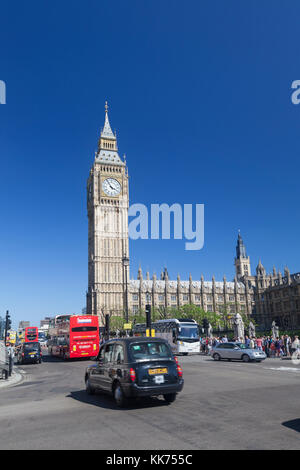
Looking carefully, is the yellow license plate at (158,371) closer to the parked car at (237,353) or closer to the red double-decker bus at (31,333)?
the parked car at (237,353)

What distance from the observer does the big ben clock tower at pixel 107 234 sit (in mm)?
90375

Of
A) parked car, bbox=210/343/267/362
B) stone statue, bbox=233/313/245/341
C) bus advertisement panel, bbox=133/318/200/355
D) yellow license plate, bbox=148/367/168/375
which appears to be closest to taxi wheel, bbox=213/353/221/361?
parked car, bbox=210/343/267/362

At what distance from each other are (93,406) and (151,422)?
2.72 m

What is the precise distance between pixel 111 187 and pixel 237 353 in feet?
246

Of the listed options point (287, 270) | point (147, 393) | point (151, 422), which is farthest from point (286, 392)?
point (287, 270)

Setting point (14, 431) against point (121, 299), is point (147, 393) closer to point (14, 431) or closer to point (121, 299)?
point (14, 431)

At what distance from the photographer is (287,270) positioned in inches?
3851

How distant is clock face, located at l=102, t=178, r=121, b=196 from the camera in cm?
9562

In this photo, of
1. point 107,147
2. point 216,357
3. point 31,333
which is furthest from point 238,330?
point 107,147

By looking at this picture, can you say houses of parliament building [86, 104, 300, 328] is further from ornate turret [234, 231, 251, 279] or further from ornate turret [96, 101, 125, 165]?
ornate turret [234, 231, 251, 279]

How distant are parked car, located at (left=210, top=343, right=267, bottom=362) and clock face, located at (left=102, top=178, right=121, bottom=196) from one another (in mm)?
72502

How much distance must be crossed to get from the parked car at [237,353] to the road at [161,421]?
13.2m

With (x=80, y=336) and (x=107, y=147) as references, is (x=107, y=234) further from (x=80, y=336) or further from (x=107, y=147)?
(x=80, y=336)

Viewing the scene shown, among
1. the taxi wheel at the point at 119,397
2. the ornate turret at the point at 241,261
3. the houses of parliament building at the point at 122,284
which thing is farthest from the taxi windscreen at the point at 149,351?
the ornate turret at the point at 241,261
